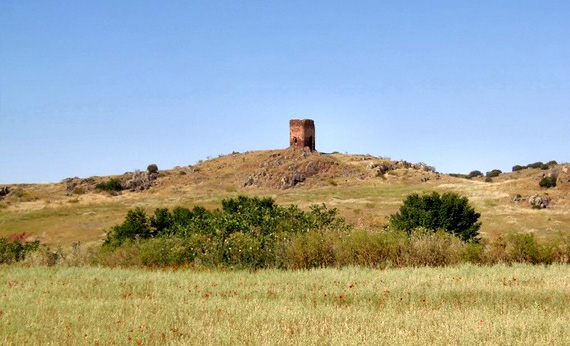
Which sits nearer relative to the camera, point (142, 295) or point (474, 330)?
point (474, 330)

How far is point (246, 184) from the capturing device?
8706 cm

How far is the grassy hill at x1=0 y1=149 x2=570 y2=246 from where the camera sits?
5222 centimetres

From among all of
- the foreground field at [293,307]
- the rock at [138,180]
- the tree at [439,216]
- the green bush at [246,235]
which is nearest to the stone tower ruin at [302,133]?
the rock at [138,180]

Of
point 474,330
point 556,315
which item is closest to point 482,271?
point 556,315

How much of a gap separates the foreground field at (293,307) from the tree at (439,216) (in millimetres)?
14472

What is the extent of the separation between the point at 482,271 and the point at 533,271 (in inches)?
60.9

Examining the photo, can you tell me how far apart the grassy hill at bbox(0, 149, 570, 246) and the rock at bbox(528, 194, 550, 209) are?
573 mm

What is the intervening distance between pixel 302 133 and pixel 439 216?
65.2 metres

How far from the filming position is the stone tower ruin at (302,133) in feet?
322

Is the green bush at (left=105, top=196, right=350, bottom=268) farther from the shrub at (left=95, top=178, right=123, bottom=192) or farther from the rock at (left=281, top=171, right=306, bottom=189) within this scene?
the shrub at (left=95, top=178, right=123, bottom=192)

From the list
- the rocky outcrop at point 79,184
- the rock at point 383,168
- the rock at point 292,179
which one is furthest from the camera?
the rocky outcrop at point 79,184

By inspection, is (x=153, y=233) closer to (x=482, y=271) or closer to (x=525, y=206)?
(x=482, y=271)

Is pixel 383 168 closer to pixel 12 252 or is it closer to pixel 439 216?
pixel 439 216

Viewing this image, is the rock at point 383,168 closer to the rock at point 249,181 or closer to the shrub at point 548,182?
the rock at point 249,181
